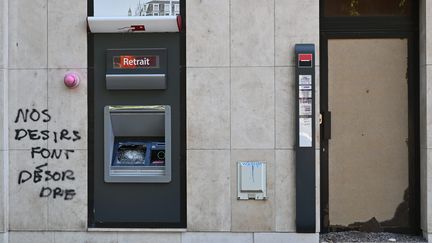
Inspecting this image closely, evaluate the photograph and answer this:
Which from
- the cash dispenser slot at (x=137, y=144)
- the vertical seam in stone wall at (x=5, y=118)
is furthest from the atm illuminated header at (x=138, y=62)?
the vertical seam in stone wall at (x=5, y=118)

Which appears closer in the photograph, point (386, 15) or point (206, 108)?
point (206, 108)

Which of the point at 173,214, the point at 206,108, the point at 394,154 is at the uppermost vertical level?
the point at 206,108

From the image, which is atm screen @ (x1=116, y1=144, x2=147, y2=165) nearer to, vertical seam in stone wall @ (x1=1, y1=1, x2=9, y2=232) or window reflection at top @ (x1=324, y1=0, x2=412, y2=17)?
vertical seam in stone wall @ (x1=1, y1=1, x2=9, y2=232)

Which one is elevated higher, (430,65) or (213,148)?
(430,65)

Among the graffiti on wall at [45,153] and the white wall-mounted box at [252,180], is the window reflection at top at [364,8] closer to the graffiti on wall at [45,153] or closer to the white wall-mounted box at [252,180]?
the white wall-mounted box at [252,180]

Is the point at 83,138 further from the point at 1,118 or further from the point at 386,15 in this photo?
Answer: the point at 386,15

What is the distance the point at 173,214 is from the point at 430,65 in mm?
3340

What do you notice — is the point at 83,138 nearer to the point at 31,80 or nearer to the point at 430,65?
the point at 31,80

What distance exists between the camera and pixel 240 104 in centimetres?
673

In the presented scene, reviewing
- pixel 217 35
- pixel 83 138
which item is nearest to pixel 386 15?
pixel 217 35

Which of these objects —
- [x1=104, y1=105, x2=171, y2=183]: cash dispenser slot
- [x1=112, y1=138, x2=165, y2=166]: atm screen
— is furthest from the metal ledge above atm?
[x1=112, y1=138, x2=165, y2=166]: atm screen

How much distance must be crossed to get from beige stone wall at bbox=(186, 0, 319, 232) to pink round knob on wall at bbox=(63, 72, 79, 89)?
1264 millimetres

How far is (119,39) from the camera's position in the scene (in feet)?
22.4

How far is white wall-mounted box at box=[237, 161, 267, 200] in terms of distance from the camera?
21.8 feet
